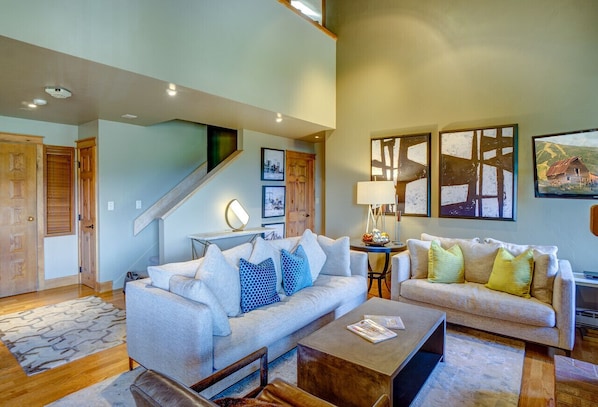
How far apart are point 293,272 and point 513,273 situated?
6.67ft

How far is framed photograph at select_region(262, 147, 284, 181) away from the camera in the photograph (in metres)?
5.93

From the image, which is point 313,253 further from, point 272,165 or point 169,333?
point 272,165

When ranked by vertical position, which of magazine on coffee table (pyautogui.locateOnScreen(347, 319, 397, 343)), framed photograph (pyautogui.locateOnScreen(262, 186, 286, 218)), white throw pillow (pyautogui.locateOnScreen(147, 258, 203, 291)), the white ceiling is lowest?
magazine on coffee table (pyautogui.locateOnScreen(347, 319, 397, 343))

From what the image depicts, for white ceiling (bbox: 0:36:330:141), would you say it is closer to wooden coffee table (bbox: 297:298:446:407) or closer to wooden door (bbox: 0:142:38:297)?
wooden door (bbox: 0:142:38:297)

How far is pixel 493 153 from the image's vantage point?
4.10m

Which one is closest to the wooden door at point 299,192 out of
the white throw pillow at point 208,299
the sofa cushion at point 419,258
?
the sofa cushion at point 419,258

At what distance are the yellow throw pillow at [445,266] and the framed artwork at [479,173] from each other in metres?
0.97

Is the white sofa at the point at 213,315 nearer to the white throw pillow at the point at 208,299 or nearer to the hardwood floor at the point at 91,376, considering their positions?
the white throw pillow at the point at 208,299

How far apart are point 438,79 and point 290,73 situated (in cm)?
201

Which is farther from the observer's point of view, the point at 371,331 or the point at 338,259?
the point at 338,259

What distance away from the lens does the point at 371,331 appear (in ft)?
7.29

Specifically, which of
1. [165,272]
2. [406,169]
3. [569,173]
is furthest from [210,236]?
[569,173]

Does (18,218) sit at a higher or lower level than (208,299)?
higher

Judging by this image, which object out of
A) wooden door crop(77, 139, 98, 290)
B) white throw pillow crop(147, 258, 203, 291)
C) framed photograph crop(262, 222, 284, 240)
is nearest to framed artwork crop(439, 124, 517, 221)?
framed photograph crop(262, 222, 284, 240)
